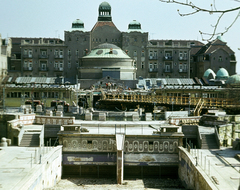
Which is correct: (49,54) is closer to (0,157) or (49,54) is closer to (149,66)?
(149,66)

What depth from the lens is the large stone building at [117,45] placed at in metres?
117

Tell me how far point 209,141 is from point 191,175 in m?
10.8

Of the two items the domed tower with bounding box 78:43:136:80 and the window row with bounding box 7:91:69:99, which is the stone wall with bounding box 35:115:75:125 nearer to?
the window row with bounding box 7:91:69:99

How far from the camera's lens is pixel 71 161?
40812mm

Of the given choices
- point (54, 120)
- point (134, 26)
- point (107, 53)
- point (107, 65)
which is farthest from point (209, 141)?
point (134, 26)

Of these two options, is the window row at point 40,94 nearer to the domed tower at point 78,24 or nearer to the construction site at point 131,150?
the construction site at point 131,150

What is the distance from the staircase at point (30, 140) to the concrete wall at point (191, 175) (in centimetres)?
1444

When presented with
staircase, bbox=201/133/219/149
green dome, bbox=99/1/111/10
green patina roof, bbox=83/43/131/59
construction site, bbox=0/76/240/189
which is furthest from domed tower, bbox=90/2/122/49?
staircase, bbox=201/133/219/149

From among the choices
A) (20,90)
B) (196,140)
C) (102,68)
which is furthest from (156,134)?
(102,68)

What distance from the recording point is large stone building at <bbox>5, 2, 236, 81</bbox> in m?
117

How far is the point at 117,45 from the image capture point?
122 m

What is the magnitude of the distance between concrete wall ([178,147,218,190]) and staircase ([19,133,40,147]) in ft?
47.4

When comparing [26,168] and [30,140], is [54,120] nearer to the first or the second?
[30,140]

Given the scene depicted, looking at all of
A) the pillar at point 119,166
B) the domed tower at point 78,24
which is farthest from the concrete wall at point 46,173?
the domed tower at point 78,24
